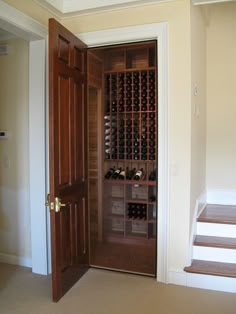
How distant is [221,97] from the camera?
4082mm

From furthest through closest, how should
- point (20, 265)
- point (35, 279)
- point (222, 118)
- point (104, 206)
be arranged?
point (104, 206)
point (222, 118)
point (20, 265)
point (35, 279)

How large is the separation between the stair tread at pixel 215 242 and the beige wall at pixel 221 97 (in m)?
1.08

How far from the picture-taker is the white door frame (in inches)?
114

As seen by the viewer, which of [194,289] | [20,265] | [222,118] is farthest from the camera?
[222,118]

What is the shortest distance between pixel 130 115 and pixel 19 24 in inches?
78.8

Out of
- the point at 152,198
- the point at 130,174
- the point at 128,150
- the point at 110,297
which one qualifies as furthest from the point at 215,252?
the point at 128,150

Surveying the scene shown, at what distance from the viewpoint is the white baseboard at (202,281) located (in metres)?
2.84

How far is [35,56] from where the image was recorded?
3.10 meters

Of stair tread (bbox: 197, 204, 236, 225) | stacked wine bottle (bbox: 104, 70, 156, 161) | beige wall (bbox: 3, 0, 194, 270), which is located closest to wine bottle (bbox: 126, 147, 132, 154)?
stacked wine bottle (bbox: 104, 70, 156, 161)

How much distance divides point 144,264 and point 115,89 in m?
2.32

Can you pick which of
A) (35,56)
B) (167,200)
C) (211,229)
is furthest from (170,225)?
(35,56)

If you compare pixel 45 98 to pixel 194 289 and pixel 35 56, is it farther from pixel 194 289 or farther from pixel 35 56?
pixel 194 289

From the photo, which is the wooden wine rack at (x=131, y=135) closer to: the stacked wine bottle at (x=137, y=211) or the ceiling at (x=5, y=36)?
the stacked wine bottle at (x=137, y=211)

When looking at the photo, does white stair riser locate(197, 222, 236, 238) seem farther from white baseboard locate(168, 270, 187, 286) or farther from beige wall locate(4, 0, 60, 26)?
beige wall locate(4, 0, 60, 26)
